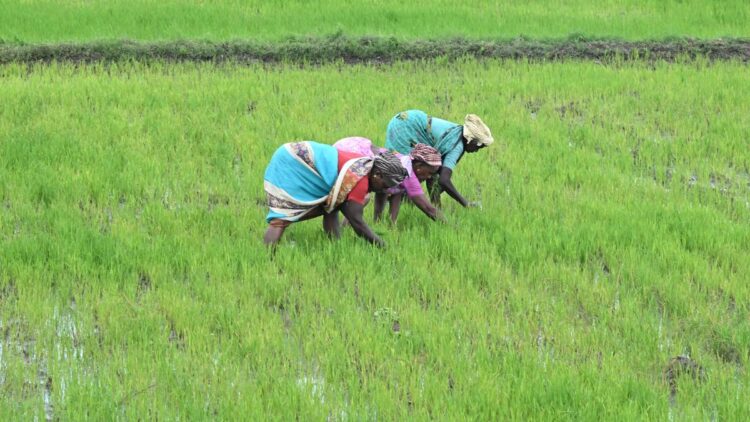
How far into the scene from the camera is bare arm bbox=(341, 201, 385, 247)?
4754 millimetres

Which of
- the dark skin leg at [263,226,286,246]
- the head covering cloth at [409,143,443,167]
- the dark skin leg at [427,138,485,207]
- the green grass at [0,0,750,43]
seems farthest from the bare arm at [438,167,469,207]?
the green grass at [0,0,750,43]

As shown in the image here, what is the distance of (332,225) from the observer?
5.07m

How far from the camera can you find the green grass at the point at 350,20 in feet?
32.4

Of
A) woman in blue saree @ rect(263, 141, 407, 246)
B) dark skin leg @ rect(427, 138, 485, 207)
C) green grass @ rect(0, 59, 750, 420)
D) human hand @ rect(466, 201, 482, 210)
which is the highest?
woman in blue saree @ rect(263, 141, 407, 246)

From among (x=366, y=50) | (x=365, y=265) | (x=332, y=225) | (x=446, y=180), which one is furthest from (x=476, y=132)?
(x=366, y=50)

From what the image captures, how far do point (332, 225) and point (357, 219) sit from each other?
33 cm

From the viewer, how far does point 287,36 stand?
9703 millimetres

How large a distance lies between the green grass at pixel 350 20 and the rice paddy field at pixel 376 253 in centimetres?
79

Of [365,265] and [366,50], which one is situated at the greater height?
[366,50]

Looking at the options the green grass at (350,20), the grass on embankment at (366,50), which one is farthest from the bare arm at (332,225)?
the green grass at (350,20)

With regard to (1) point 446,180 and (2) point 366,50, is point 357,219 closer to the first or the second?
(1) point 446,180

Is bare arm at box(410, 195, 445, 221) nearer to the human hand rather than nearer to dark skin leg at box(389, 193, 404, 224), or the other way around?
dark skin leg at box(389, 193, 404, 224)

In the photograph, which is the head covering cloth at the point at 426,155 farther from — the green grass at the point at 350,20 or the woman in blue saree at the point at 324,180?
the green grass at the point at 350,20

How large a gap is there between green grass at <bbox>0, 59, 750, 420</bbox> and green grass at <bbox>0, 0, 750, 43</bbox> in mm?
1950
